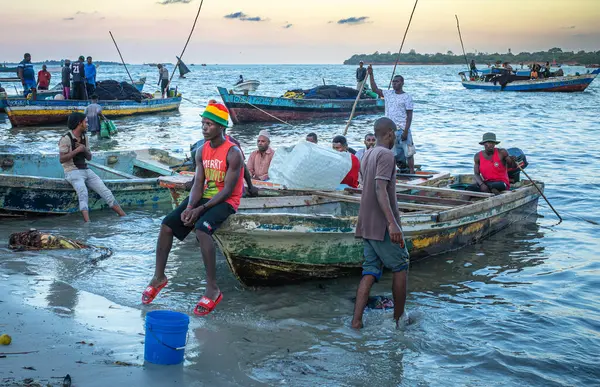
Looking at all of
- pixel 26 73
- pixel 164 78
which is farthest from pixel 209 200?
pixel 164 78

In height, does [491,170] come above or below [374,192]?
below

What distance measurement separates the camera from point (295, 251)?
5.79m

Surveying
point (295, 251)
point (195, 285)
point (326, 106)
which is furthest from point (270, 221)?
point (326, 106)

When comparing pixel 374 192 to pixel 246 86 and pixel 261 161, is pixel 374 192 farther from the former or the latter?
pixel 246 86

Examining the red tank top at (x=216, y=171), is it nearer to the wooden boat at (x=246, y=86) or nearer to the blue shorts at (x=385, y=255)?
the blue shorts at (x=385, y=255)

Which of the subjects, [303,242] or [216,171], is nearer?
[216,171]

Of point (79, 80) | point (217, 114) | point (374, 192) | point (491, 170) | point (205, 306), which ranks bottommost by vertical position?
point (205, 306)

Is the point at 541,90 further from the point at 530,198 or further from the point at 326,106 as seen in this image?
the point at 530,198

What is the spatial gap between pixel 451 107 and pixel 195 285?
27635 mm

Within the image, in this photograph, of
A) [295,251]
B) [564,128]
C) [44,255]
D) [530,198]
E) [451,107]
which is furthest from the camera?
[451,107]

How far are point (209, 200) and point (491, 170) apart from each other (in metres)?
4.73

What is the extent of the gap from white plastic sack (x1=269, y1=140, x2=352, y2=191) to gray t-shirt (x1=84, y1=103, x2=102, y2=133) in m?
11.6

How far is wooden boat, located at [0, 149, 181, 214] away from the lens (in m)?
8.40

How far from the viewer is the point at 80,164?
8.30 metres
